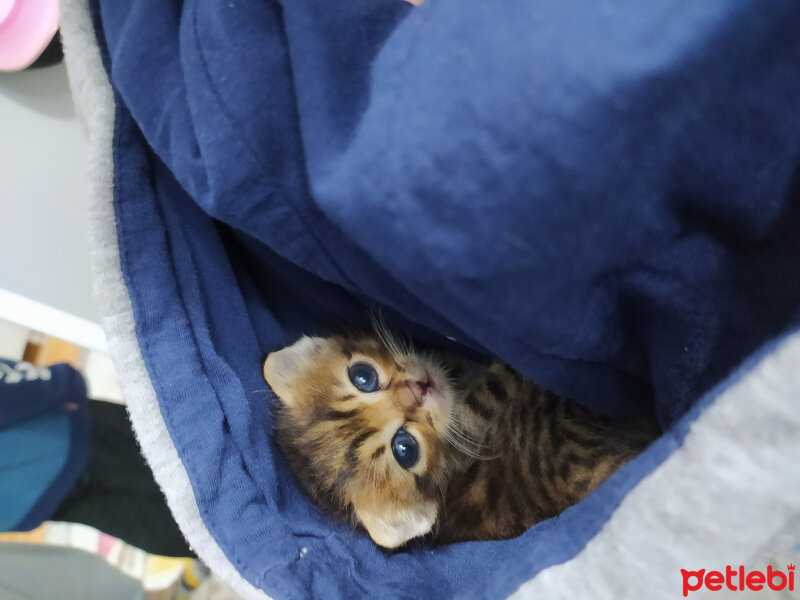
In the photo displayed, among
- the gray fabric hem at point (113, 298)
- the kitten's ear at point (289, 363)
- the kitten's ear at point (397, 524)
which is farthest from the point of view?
the kitten's ear at point (289, 363)

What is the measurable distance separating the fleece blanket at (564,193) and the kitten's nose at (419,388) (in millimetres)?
361

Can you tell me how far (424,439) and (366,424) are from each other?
116 millimetres

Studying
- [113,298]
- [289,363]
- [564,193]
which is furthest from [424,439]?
[564,193]

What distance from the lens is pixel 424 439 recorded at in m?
1.13

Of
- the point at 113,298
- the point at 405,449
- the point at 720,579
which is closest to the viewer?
the point at 720,579

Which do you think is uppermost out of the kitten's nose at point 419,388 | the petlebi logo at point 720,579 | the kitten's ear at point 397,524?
the petlebi logo at point 720,579

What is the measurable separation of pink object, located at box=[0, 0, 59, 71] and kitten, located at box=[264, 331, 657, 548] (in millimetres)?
804

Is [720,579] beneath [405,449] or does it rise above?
above

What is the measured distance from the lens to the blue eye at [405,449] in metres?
1.12

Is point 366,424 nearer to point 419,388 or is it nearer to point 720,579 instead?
point 419,388

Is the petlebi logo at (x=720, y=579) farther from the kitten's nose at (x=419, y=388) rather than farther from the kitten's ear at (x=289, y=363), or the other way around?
the kitten's ear at (x=289, y=363)

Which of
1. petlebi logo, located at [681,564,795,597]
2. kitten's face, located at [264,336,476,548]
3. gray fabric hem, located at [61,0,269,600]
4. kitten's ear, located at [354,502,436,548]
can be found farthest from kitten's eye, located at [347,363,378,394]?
petlebi logo, located at [681,564,795,597]

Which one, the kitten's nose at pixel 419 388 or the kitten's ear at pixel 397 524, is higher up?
the kitten's nose at pixel 419 388

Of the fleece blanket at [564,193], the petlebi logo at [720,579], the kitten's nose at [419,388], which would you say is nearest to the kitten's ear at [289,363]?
the kitten's nose at [419,388]
